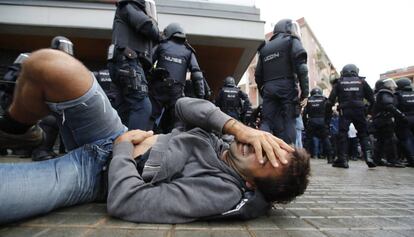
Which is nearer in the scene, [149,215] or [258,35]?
[149,215]

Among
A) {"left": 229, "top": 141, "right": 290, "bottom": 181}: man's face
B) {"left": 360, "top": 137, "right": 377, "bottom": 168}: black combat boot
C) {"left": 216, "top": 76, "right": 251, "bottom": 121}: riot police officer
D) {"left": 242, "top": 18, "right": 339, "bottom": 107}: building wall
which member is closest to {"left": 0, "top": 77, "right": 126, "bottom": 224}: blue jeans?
{"left": 229, "top": 141, "right": 290, "bottom": 181}: man's face

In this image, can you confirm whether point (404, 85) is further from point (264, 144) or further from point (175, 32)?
point (264, 144)

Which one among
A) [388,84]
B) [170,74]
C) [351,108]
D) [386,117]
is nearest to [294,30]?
[351,108]

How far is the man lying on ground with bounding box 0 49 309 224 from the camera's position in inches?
55.1

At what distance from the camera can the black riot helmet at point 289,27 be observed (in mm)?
4967

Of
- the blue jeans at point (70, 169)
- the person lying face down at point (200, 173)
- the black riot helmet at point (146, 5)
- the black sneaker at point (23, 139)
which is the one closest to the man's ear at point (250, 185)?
the person lying face down at point (200, 173)

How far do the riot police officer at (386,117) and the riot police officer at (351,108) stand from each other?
928mm

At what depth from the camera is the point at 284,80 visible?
15.9ft

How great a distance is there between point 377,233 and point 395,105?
22.9 feet

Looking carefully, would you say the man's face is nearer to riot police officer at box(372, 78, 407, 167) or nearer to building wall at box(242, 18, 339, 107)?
riot police officer at box(372, 78, 407, 167)

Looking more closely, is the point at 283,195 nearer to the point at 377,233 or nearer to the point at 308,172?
the point at 308,172

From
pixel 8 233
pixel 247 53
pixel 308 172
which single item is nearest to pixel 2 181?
pixel 8 233

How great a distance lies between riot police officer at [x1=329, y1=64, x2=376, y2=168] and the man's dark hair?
4.73m

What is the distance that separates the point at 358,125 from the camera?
5910 millimetres
